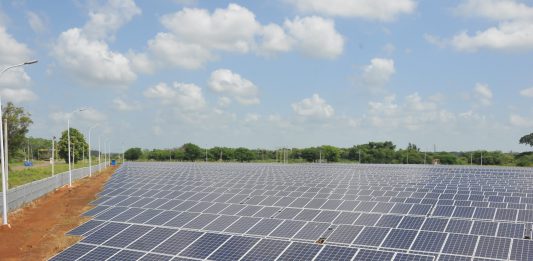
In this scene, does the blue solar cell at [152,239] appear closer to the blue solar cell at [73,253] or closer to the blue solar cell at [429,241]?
the blue solar cell at [73,253]

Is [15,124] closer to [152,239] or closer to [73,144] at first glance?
[73,144]

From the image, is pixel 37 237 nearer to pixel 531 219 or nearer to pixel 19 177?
pixel 531 219

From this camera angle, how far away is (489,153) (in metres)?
117

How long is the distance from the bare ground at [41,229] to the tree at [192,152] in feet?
376

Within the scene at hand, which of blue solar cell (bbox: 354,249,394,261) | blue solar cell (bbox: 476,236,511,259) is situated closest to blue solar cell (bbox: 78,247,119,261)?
blue solar cell (bbox: 354,249,394,261)

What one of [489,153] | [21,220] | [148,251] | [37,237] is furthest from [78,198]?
[489,153]

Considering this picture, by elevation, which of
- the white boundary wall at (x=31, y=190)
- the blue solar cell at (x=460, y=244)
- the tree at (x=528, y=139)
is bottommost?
the blue solar cell at (x=460, y=244)

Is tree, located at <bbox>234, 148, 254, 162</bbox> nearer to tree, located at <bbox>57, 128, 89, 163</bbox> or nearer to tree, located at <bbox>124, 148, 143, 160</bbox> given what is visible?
tree, located at <bbox>124, 148, 143, 160</bbox>

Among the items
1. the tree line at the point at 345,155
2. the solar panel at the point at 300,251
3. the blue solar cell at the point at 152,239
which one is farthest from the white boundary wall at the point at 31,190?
the tree line at the point at 345,155

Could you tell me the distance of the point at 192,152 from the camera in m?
158

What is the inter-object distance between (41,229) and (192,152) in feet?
424

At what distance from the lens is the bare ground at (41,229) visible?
23.3m

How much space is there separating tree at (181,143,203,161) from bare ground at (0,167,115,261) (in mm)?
114609

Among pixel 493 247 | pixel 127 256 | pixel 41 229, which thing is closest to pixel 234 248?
pixel 127 256
